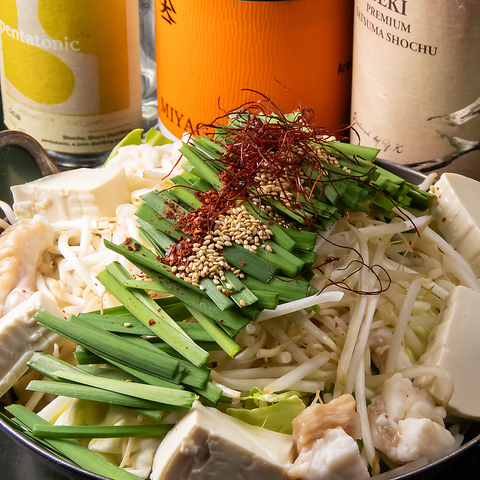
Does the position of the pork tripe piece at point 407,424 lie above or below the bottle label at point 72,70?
below

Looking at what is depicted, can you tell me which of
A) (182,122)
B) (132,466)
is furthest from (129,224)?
(182,122)

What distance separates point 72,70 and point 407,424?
145 centimetres

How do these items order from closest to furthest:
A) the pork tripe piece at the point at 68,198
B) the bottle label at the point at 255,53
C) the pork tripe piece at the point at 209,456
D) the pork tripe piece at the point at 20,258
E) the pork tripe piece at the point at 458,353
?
the pork tripe piece at the point at 209,456 < the pork tripe piece at the point at 458,353 < the pork tripe piece at the point at 20,258 < the pork tripe piece at the point at 68,198 < the bottle label at the point at 255,53

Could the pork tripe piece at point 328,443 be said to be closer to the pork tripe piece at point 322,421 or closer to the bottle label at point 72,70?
the pork tripe piece at point 322,421

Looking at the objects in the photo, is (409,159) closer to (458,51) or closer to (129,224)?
(458,51)

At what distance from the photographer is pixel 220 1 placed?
162 centimetres

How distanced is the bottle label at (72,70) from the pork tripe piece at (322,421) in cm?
133

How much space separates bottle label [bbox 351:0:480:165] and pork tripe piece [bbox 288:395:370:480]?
2.95 feet

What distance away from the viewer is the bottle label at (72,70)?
1.76 m

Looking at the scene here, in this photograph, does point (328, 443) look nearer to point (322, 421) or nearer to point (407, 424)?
point (322, 421)

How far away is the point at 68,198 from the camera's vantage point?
1403 mm

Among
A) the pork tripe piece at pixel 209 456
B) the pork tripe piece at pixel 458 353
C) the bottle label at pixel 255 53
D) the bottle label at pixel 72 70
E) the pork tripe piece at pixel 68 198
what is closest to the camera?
the pork tripe piece at pixel 209 456

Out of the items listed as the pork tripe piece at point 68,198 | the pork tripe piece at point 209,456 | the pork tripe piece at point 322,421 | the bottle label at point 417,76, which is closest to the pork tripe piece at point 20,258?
the pork tripe piece at point 68,198

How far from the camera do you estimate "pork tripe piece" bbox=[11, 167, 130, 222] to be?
4.59ft
